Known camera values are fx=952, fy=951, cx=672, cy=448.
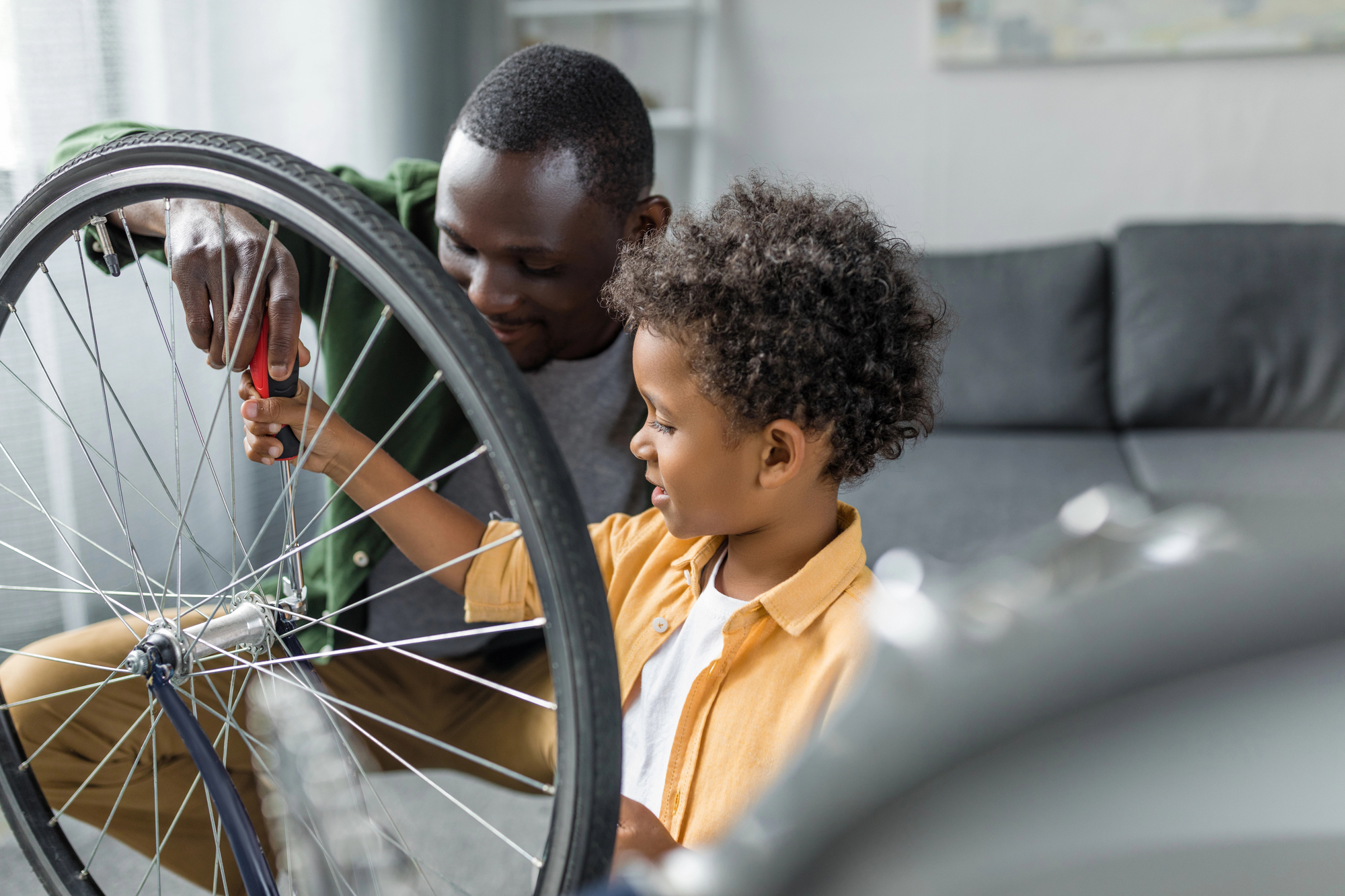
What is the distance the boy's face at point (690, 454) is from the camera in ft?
2.15

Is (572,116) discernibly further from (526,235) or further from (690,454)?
(690,454)

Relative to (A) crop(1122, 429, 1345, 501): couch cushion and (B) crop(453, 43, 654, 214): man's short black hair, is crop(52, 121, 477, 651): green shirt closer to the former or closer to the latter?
(B) crop(453, 43, 654, 214): man's short black hair

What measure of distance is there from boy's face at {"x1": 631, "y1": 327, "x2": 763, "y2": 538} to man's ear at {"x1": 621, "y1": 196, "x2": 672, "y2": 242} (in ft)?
0.93

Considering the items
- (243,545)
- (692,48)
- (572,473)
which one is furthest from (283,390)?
(692,48)

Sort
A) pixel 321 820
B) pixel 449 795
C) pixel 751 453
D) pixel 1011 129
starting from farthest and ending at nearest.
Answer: pixel 1011 129, pixel 751 453, pixel 449 795, pixel 321 820

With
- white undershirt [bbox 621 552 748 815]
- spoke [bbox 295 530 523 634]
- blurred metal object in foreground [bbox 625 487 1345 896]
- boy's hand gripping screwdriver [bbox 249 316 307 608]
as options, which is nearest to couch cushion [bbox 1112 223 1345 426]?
white undershirt [bbox 621 552 748 815]

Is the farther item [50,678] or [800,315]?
[50,678]

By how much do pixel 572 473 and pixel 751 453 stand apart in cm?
42

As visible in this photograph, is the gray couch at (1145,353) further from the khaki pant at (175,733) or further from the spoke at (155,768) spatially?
the spoke at (155,768)

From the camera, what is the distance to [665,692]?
0.71 m

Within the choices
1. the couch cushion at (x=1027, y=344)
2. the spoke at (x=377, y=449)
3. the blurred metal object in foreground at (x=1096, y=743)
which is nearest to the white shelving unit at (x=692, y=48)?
the couch cushion at (x=1027, y=344)

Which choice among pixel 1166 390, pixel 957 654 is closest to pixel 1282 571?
pixel 957 654

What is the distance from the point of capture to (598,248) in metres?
0.90

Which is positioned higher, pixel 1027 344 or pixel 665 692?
pixel 665 692
